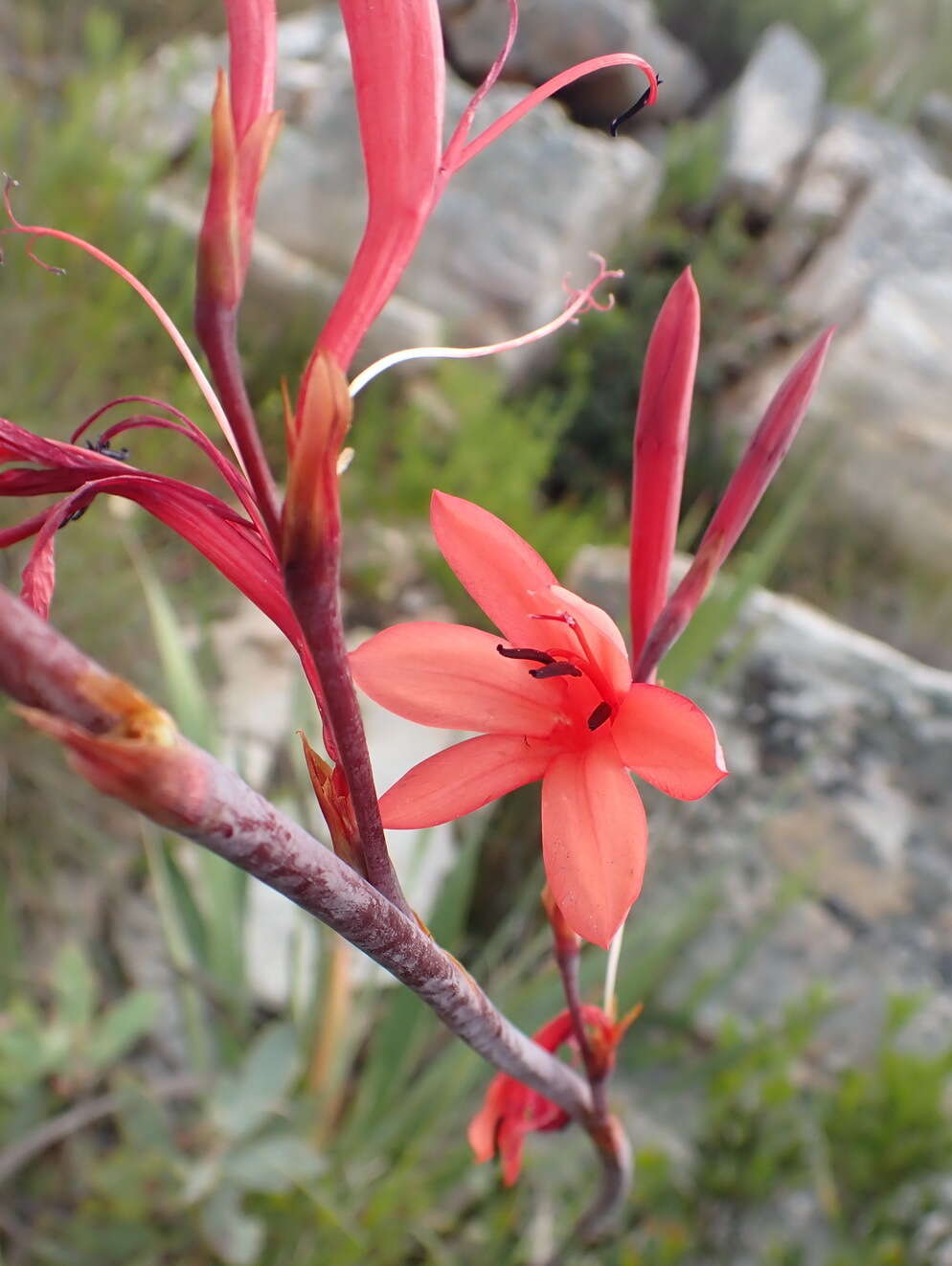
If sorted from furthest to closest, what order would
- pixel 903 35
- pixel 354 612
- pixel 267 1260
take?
pixel 903 35, pixel 354 612, pixel 267 1260

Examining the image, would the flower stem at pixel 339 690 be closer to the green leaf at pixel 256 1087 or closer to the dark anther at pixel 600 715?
the dark anther at pixel 600 715

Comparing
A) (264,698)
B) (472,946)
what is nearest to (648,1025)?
(472,946)

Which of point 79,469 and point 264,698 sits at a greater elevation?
point 79,469

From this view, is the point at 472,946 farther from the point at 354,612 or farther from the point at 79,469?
the point at 79,469

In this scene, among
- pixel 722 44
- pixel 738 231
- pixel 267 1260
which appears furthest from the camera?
pixel 722 44

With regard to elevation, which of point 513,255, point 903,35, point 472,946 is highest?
point 903,35

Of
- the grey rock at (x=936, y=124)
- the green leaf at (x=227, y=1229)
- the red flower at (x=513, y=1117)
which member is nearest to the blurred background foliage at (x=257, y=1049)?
the green leaf at (x=227, y=1229)
